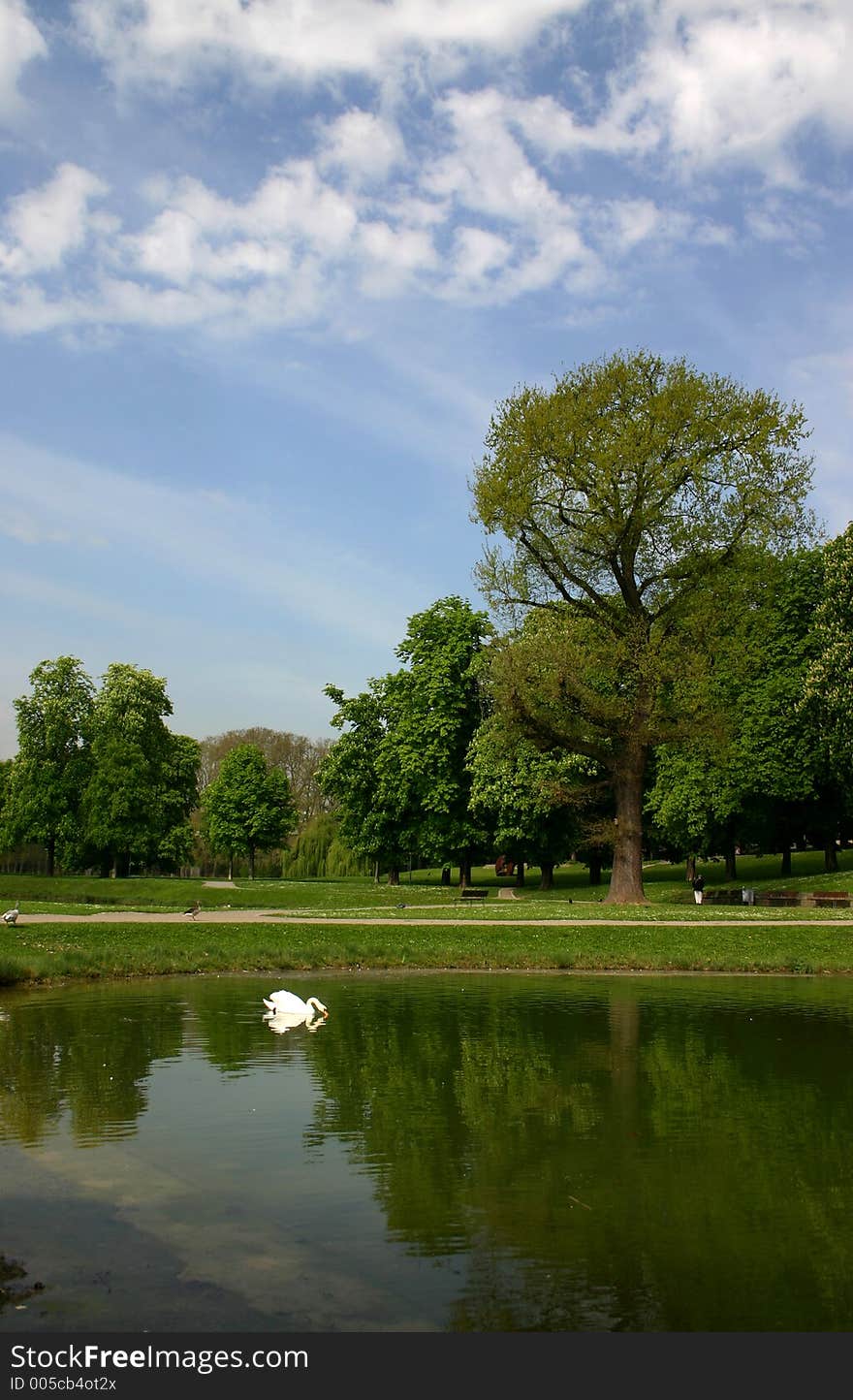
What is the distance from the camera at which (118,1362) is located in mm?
5762

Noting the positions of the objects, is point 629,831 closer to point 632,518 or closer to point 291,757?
point 632,518

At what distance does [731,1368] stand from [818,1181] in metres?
3.61

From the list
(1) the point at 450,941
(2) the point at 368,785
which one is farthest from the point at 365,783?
(1) the point at 450,941

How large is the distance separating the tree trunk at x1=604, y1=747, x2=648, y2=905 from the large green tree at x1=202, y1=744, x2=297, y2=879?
54007mm

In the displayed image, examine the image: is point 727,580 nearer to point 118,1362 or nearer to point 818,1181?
point 818,1181

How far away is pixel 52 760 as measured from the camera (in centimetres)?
7825

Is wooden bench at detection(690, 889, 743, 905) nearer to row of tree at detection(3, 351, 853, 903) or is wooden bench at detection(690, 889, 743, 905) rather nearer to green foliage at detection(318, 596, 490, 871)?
row of tree at detection(3, 351, 853, 903)

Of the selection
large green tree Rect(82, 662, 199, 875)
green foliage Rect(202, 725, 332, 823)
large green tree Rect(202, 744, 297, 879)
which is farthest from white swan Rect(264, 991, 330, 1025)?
green foliage Rect(202, 725, 332, 823)

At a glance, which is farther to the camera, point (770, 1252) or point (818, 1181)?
point (818, 1181)

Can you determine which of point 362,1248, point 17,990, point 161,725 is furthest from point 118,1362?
point 161,725

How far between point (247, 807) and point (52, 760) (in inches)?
740

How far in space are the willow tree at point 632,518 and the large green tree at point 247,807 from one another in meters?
54.1

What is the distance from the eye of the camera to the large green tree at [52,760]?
76.4 metres

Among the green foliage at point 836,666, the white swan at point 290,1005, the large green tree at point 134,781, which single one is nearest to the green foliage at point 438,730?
the green foliage at point 836,666
